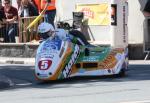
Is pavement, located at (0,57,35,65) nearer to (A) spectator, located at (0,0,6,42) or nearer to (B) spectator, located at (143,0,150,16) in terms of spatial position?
(A) spectator, located at (0,0,6,42)

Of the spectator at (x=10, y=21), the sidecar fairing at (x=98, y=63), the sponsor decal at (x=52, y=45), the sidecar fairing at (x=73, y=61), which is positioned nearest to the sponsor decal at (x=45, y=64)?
the sidecar fairing at (x=73, y=61)

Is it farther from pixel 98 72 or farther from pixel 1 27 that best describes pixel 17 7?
pixel 98 72

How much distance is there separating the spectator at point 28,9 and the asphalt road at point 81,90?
6.29m

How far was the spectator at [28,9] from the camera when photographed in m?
23.8

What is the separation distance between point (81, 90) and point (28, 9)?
416 inches

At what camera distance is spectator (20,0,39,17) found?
939 inches

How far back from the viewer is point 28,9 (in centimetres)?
2395

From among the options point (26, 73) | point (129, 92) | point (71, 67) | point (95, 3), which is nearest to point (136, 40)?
point (95, 3)

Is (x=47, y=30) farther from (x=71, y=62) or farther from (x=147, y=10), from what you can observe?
(x=147, y=10)

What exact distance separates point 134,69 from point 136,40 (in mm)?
3940

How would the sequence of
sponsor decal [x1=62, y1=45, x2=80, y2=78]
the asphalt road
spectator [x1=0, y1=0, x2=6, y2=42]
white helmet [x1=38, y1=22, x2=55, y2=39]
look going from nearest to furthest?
the asphalt road → sponsor decal [x1=62, y1=45, x2=80, y2=78] → white helmet [x1=38, y1=22, x2=55, y2=39] → spectator [x1=0, y1=0, x2=6, y2=42]

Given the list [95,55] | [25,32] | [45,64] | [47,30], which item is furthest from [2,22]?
[45,64]

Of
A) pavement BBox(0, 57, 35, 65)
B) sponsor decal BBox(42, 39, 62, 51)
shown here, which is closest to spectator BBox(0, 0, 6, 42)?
pavement BBox(0, 57, 35, 65)

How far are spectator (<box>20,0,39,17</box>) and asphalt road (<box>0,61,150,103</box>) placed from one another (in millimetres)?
6291
